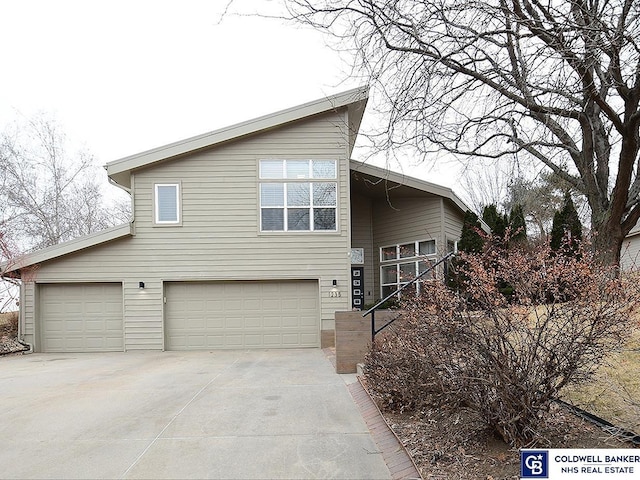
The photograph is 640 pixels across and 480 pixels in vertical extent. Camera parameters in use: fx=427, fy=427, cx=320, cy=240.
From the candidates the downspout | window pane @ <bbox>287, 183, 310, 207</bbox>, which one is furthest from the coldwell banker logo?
the downspout

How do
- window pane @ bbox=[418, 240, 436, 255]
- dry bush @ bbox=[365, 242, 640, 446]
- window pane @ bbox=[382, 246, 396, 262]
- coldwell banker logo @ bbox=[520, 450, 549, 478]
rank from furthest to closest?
window pane @ bbox=[382, 246, 396, 262], window pane @ bbox=[418, 240, 436, 255], dry bush @ bbox=[365, 242, 640, 446], coldwell banker logo @ bbox=[520, 450, 549, 478]

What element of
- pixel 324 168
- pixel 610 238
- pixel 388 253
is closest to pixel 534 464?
pixel 610 238

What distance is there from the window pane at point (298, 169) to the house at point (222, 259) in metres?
0.04

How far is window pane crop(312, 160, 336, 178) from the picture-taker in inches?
453

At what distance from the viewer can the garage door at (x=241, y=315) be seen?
11.4 m

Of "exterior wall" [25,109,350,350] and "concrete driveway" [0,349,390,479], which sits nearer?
"concrete driveway" [0,349,390,479]

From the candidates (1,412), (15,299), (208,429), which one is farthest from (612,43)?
(15,299)

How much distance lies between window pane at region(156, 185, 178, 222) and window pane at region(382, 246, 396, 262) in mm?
6623

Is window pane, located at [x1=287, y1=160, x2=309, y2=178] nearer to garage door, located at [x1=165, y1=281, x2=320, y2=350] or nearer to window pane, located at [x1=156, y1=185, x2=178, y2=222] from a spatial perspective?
garage door, located at [x1=165, y1=281, x2=320, y2=350]

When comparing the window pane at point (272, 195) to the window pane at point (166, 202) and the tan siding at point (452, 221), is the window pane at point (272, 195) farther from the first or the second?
the tan siding at point (452, 221)

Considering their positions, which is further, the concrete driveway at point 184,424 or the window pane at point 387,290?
the window pane at point 387,290

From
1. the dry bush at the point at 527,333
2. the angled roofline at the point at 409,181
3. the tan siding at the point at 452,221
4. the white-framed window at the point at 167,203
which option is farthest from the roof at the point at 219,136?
the dry bush at the point at 527,333

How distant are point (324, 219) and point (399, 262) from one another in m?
3.39

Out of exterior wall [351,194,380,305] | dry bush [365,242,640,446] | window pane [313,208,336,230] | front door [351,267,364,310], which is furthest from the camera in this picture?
exterior wall [351,194,380,305]
